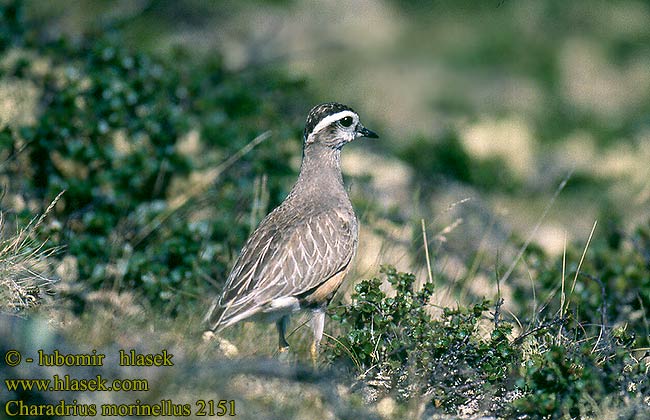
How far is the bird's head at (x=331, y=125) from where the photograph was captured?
8.07 metres

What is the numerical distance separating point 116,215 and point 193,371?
14.3 feet

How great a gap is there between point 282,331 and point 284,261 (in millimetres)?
524

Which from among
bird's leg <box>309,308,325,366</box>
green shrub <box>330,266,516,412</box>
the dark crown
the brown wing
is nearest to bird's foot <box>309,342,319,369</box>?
bird's leg <box>309,308,325,366</box>

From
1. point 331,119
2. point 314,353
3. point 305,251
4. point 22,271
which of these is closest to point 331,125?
point 331,119

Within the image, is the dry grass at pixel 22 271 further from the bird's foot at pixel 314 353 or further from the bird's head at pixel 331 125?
the bird's head at pixel 331 125

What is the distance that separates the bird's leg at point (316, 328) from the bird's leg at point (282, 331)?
0.19 metres

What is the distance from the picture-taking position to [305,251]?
738 centimetres

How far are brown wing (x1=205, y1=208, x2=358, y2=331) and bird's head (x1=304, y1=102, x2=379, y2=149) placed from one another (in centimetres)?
70

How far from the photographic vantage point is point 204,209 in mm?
9914

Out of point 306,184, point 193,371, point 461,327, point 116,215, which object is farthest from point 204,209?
point 193,371

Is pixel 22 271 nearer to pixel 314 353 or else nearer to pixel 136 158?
pixel 314 353

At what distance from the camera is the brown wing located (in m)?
7.05

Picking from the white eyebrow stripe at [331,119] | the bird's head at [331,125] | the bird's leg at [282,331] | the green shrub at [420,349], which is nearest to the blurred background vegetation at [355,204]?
the green shrub at [420,349]

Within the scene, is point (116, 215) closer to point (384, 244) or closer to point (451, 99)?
point (384, 244)
